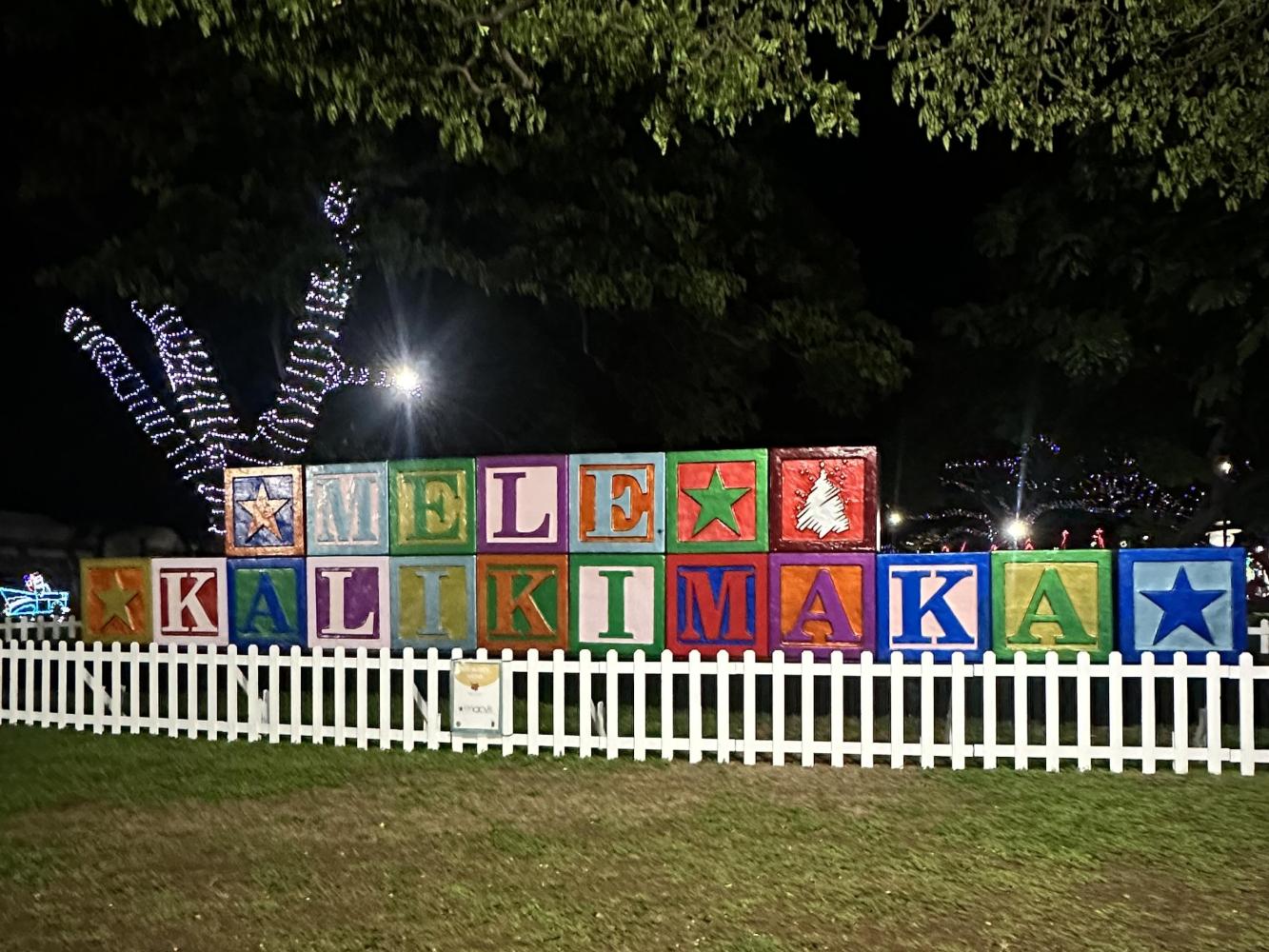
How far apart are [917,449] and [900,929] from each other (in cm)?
1792

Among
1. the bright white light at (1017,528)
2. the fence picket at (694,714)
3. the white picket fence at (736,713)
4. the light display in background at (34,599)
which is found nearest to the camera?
the white picket fence at (736,713)

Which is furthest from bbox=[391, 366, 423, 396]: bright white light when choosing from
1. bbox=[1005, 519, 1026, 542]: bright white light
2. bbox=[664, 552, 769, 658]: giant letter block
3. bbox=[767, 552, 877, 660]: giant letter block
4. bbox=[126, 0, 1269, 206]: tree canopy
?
bbox=[1005, 519, 1026, 542]: bright white light

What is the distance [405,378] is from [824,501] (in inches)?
382

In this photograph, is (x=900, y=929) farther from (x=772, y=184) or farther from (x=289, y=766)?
(x=772, y=184)

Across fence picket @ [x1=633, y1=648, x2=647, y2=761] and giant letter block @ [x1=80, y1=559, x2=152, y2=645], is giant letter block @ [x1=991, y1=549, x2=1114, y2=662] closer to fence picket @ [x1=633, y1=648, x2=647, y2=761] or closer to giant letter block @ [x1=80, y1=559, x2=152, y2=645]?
fence picket @ [x1=633, y1=648, x2=647, y2=761]

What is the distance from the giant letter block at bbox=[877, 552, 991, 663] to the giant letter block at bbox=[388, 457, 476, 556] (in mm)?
3497

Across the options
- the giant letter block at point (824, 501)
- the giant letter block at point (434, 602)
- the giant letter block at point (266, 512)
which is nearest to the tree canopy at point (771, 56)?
the giant letter block at point (824, 501)

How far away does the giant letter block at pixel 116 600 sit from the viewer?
35.8 ft

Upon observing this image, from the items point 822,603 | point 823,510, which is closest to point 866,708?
point 822,603

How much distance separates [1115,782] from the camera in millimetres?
8164

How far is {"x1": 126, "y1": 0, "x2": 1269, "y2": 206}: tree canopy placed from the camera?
26.8 ft

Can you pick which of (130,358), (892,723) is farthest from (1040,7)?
(130,358)

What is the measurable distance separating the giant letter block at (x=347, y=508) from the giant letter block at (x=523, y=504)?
92cm

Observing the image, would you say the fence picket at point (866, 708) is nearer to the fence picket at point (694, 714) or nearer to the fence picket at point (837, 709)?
the fence picket at point (837, 709)
